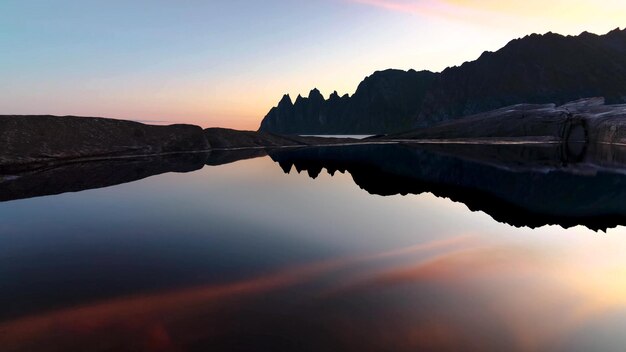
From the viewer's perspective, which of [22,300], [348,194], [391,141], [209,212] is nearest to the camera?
[22,300]

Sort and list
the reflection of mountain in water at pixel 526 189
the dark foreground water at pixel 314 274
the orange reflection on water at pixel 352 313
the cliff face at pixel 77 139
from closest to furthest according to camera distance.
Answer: the orange reflection on water at pixel 352 313 → the dark foreground water at pixel 314 274 → the reflection of mountain in water at pixel 526 189 → the cliff face at pixel 77 139

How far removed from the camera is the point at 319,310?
914 cm

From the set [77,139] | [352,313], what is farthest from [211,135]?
[352,313]

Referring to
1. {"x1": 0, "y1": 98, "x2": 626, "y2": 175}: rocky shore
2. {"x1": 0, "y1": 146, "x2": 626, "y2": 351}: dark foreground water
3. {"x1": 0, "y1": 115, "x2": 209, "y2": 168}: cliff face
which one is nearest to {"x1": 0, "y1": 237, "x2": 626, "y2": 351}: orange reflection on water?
{"x1": 0, "y1": 146, "x2": 626, "y2": 351}: dark foreground water

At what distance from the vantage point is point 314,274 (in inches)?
457

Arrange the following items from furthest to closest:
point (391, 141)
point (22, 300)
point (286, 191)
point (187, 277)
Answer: point (391, 141)
point (286, 191)
point (187, 277)
point (22, 300)

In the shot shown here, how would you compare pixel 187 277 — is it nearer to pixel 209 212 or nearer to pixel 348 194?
pixel 209 212

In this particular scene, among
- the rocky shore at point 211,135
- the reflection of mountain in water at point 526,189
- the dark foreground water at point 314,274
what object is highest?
the rocky shore at point 211,135

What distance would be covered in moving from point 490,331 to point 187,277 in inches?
335

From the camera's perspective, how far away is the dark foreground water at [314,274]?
26.3ft

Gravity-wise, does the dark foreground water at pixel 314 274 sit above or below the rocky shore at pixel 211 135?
below

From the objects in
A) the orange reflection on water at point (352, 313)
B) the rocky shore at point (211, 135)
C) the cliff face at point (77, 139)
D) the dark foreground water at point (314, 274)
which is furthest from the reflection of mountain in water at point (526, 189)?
the cliff face at point (77, 139)

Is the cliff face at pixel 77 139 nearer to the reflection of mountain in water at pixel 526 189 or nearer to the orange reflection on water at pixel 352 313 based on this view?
the reflection of mountain in water at pixel 526 189

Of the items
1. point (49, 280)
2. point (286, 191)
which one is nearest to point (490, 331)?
point (49, 280)
